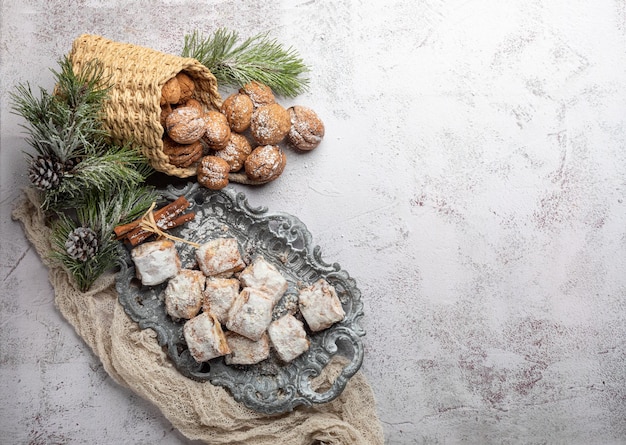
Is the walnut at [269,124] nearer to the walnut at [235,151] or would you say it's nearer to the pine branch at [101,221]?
the walnut at [235,151]

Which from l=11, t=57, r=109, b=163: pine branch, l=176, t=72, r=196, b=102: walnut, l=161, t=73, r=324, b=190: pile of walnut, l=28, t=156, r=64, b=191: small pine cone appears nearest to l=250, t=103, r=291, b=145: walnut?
l=161, t=73, r=324, b=190: pile of walnut

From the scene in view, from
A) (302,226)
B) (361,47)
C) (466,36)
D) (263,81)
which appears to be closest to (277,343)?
(302,226)

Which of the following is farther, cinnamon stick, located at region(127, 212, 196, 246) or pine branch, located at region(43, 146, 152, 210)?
cinnamon stick, located at region(127, 212, 196, 246)

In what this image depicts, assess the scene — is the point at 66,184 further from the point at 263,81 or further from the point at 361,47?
the point at 361,47

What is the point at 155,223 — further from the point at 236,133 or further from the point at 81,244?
the point at 236,133

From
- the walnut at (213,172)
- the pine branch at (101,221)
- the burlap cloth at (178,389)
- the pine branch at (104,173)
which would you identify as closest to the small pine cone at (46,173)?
the pine branch at (104,173)

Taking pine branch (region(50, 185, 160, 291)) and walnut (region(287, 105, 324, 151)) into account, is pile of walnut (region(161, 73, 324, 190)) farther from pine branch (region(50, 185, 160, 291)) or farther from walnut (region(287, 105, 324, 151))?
pine branch (region(50, 185, 160, 291))
